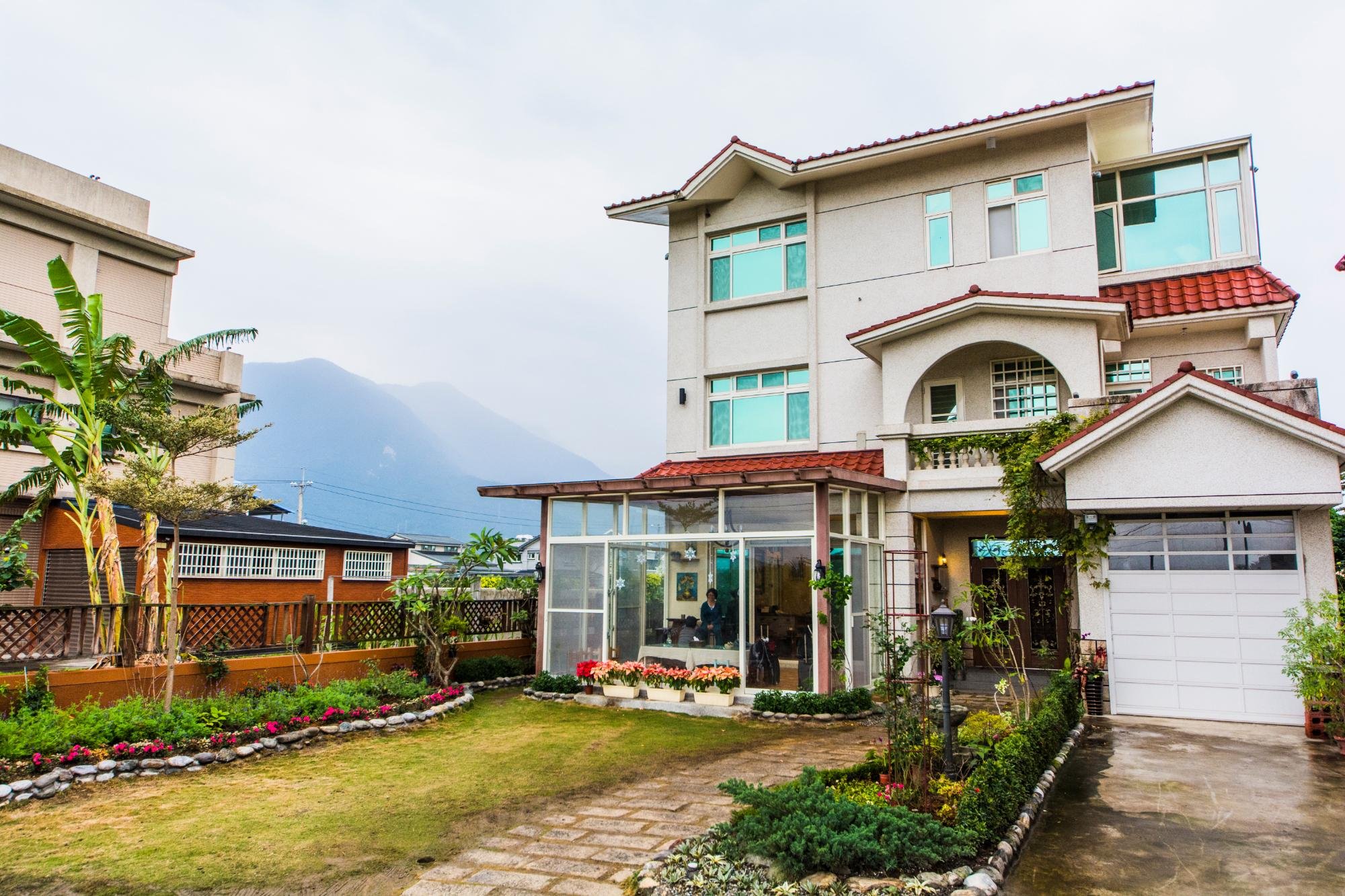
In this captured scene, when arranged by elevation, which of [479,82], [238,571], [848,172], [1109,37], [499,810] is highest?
[479,82]

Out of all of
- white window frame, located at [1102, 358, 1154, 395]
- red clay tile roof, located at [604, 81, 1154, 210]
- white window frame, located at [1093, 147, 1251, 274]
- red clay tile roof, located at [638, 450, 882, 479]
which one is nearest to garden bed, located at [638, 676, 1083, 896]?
red clay tile roof, located at [638, 450, 882, 479]

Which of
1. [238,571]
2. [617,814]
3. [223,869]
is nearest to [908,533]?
[617,814]

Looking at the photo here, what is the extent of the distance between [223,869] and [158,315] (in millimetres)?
23929

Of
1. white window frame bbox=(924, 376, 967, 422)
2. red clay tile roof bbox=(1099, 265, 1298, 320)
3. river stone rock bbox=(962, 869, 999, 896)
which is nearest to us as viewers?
river stone rock bbox=(962, 869, 999, 896)

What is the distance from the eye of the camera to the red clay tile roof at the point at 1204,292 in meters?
14.0

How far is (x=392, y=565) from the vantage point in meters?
23.9

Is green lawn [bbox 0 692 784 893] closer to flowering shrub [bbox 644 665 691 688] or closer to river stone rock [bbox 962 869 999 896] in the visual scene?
flowering shrub [bbox 644 665 691 688]

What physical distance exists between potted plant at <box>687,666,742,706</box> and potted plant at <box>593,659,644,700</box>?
935 mm

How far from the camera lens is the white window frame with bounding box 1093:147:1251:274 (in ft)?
50.9

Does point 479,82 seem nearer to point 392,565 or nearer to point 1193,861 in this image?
point 392,565

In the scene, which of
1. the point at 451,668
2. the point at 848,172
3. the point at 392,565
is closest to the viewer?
the point at 451,668

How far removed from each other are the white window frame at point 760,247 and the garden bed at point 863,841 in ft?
41.2

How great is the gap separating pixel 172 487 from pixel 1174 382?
12.8 metres

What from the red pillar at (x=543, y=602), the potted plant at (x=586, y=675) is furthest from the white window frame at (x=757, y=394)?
the potted plant at (x=586, y=675)
